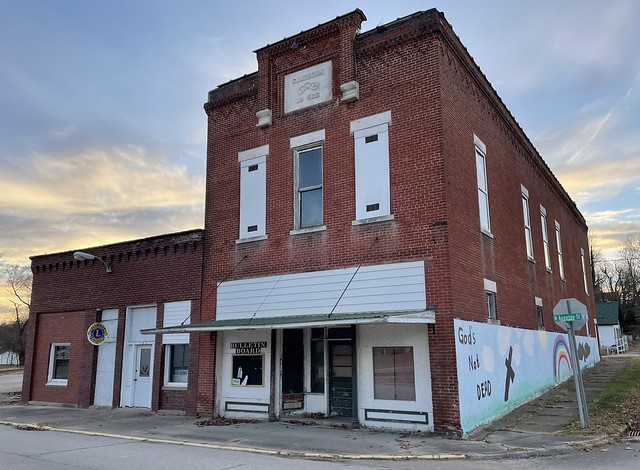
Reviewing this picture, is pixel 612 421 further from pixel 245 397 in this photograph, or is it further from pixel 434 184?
pixel 245 397

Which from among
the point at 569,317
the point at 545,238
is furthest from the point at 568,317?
the point at 545,238

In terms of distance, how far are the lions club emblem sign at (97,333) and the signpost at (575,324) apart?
45.9 feet

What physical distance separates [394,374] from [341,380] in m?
1.77

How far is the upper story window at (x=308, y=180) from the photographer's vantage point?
47.4 feet

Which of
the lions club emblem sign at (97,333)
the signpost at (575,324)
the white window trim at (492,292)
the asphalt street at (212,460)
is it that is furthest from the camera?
the lions club emblem sign at (97,333)

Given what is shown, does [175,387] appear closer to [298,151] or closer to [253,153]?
[253,153]

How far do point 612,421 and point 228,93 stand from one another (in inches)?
540

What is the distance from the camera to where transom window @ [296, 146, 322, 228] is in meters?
14.4

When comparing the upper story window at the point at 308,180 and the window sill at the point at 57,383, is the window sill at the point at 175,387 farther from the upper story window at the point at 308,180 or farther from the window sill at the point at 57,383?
the upper story window at the point at 308,180

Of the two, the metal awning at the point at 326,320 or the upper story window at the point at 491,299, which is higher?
the upper story window at the point at 491,299

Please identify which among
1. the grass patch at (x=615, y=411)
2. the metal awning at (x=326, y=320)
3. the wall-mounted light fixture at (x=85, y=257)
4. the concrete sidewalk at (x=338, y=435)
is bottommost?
the concrete sidewalk at (x=338, y=435)

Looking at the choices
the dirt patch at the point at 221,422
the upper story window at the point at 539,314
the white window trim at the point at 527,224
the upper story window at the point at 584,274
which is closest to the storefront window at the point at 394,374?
the dirt patch at the point at 221,422

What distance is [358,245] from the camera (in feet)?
43.4

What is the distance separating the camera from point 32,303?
21391 millimetres
